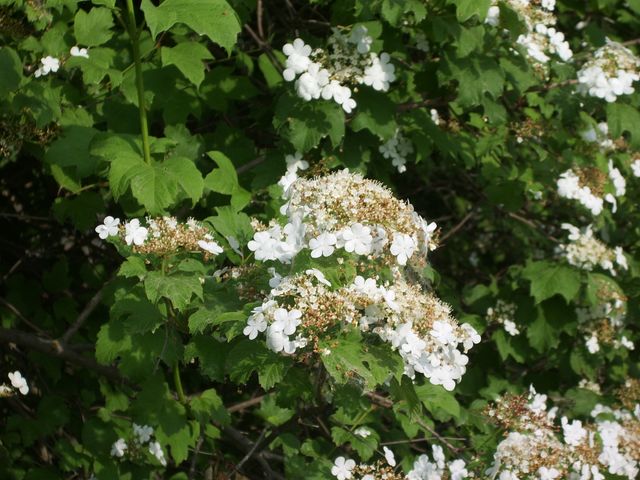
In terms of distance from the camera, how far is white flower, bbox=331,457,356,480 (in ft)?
9.30

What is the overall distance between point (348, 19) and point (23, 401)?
235 centimetres

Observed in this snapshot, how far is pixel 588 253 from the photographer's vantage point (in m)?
4.25

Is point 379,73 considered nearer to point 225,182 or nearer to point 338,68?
point 338,68

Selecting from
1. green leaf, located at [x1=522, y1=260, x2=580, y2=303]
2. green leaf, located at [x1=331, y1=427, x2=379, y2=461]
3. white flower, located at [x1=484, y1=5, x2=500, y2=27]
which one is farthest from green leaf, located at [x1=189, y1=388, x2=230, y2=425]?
white flower, located at [x1=484, y1=5, x2=500, y2=27]

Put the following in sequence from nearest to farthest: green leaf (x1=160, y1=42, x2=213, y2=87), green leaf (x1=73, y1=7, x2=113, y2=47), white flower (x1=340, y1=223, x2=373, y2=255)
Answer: white flower (x1=340, y1=223, x2=373, y2=255) → green leaf (x1=160, y1=42, x2=213, y2=87) → green leaf (x1=73, y1=7, x2=113, y2=47)

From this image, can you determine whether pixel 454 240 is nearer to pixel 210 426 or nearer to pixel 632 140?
pixel 632 140

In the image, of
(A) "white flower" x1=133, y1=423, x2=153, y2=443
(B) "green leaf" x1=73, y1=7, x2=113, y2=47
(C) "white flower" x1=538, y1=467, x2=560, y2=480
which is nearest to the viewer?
(C) "white flower" x1=538, y1=467, x2=560, y2=480

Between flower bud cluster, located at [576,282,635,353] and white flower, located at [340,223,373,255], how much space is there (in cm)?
247

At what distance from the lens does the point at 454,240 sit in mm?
5477

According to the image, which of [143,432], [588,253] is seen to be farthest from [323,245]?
[588,253]

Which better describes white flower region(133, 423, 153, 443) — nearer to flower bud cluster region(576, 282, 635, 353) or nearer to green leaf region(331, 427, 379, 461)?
green leaf region(331, 427, 379, 461)

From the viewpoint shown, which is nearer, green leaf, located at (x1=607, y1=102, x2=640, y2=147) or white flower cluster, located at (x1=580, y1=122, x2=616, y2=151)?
green leaf, located at (x1=607, y1=102, x2=640, y2=147)

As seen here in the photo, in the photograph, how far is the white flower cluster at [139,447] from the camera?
3.52 meters

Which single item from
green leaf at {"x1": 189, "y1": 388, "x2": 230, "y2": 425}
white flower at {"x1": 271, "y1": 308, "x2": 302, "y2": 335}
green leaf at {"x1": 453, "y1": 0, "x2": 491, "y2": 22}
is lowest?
green leaf at {"x1": 189, "y1": 388, "x2": 230, "y2": 425}
